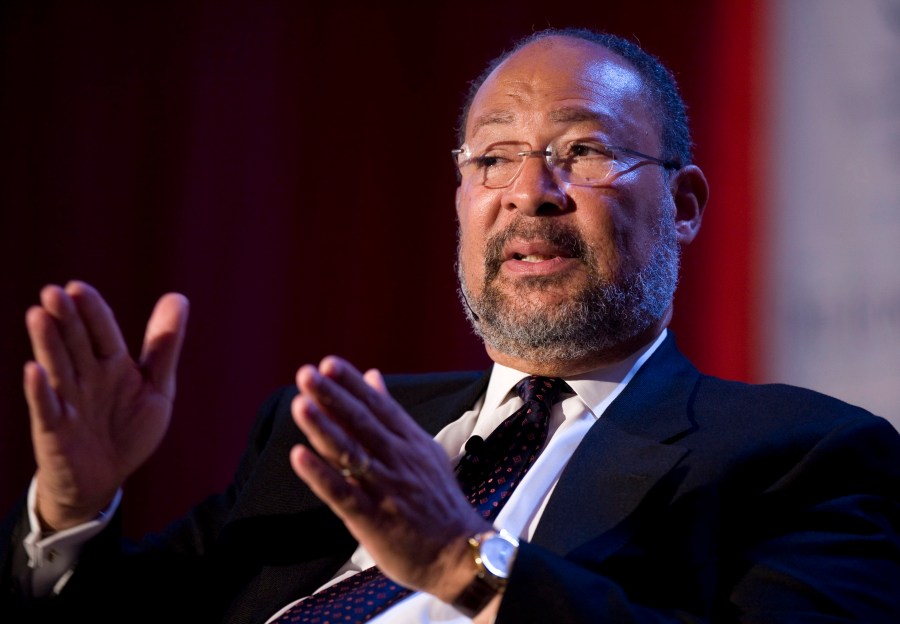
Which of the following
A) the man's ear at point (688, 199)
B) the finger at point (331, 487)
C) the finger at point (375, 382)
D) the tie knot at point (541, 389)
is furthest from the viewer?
the man's ear at point (688, 199)

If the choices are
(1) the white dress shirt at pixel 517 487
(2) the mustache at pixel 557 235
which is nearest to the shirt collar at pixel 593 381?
(1) the white dress shirt at pixel 517 487

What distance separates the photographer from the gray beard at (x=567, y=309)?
1.72 metres

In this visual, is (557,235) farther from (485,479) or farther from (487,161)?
(485,479)

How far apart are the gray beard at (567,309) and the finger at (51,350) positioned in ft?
2.64

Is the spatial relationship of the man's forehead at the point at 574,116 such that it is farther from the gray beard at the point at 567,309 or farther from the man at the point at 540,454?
the gray beard at the point at 567,309

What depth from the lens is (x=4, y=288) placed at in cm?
259

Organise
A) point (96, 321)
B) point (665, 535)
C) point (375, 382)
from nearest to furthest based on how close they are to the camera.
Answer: point (375, 382), point (96, 321), point (665, 535)

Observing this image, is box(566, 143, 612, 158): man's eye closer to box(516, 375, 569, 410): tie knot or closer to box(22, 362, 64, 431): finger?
box(516, 375, 569, 410): tie knot

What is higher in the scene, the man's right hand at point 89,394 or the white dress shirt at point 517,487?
the man's right hand at point 89,394

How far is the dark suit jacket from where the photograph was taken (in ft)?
4.17

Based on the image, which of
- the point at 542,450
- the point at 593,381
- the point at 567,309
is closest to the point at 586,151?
the point at 567,309

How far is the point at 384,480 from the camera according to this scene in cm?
105

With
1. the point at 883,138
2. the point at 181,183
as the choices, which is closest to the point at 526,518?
the point at 883,138

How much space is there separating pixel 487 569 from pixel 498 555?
0.03 m
